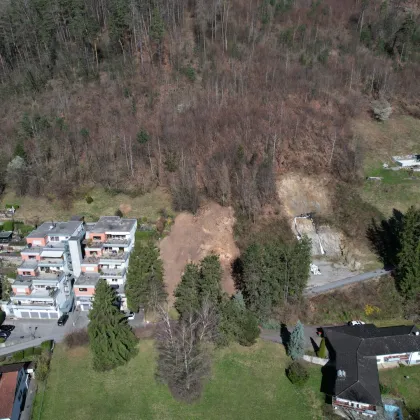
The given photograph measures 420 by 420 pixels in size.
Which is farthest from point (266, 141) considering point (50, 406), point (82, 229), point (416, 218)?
point (50, 406)

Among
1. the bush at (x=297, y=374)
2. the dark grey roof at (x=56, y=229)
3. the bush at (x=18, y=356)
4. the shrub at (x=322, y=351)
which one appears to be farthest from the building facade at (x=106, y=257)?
the shrub at (x=322, y=351)

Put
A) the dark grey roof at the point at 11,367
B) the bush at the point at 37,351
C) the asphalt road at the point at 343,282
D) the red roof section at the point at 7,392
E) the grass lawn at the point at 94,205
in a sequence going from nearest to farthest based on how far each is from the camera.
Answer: the red roof section at the point at 7,392
the dark grey roof at the point at 11,367
the bush at the point at 37,351
the asphalt road at the point at 343,282
the grass lawn at the point at 94,205

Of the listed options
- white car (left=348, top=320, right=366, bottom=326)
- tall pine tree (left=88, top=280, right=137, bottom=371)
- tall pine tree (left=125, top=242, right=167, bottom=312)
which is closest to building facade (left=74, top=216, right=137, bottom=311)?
tall pine tree (left=125, top=242, right=167, bottom=312)

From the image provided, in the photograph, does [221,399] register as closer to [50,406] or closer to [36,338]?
[50,406]

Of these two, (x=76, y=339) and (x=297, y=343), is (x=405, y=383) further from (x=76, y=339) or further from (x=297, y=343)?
(x=76, y=339)

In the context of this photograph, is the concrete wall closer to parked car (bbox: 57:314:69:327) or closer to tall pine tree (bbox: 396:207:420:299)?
parked car (bbox: 57:314:69:327)

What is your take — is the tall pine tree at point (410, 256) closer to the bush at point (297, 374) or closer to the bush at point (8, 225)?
the bush at point (297, 374)
